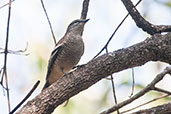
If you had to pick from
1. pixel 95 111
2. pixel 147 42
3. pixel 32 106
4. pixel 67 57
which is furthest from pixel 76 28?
pixel 32 106

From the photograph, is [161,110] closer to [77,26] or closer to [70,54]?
[70,54]

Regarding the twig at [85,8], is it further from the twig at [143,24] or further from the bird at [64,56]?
the twig at [143,24]

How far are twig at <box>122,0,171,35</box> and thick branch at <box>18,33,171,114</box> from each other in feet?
0.27

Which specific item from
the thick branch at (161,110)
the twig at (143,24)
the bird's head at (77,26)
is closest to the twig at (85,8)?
the bird's head at (77,26)

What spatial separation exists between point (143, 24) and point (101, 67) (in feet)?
1.40

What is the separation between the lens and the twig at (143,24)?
2088 mm

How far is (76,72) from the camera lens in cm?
192

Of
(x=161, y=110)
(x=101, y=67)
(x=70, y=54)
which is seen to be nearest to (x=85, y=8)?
(x=70, y=54)

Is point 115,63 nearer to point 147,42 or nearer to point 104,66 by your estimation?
point 104,66

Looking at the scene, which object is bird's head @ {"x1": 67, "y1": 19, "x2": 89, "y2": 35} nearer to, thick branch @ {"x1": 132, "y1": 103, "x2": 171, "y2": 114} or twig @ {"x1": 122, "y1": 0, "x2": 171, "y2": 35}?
twig @ {"x1": 122, "y1": 0, "x2": 171, "y2": 35}

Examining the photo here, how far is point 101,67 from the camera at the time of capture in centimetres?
189

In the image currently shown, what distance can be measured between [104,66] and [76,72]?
0.53 feet

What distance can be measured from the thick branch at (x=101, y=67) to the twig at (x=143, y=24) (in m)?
0.08

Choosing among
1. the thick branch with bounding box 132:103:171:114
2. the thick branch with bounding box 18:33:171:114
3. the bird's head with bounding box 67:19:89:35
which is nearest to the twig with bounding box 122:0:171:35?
the thick branch with bounding box 18:33:171:114
